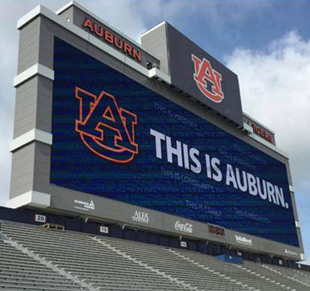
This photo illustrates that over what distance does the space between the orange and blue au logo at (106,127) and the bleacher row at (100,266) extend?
12.3 ft

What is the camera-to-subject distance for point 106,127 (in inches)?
840

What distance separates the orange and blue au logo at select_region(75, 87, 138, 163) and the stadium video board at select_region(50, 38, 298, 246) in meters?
0.04

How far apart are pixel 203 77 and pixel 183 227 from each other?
965cm

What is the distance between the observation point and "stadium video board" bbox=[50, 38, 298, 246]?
20.0m

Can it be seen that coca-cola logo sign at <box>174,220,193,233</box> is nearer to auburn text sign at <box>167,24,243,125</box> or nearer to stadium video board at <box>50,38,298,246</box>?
stadium video board at <box>50,38,298,246</box>

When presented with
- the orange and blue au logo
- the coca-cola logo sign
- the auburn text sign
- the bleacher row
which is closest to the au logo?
the auburn text sign

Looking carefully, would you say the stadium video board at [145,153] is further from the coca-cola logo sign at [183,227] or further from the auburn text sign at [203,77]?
the auburn text sign at [203,77]

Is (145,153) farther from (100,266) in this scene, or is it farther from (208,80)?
(208,80)

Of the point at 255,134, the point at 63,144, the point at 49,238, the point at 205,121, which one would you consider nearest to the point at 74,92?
the point at 63,144

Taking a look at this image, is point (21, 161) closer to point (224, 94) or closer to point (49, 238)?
point (49, 238)

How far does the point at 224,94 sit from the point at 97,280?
18.9 meters

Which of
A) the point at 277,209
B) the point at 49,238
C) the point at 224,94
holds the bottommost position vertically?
the point at 49,238

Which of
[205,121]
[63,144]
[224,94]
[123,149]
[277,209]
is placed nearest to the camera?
[63,144]

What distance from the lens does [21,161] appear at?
61.0 feet
